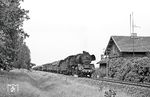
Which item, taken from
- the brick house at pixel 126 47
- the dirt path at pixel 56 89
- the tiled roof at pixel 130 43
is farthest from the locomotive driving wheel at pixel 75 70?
the dirt path at pixel 56 89

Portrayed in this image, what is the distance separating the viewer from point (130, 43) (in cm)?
4644

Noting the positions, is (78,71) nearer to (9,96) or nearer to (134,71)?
(134,71)

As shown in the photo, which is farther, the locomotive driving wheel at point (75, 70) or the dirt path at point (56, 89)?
the locomotive driving wheel at point (75, 70)

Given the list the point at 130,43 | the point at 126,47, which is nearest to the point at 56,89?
the point at 126,47

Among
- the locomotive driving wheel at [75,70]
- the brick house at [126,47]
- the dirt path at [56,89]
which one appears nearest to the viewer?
the dirt path at [56,89]

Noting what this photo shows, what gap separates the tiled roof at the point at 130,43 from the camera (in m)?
43.6

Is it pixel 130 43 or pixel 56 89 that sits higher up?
pixel 130 43

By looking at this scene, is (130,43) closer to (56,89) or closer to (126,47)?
(126,47)

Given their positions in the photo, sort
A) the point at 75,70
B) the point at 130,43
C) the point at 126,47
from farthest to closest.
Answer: the point at 130,43, the point at 126,47, the point at 75,70

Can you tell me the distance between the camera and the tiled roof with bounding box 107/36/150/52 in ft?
143

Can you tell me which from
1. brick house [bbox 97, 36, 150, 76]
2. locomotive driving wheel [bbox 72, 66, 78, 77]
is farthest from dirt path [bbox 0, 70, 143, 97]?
brick house [bbox 97, 36, 150, 76]

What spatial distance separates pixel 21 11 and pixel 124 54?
2059 centimetres

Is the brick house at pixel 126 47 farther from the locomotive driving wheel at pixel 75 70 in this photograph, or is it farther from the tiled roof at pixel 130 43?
the locomotive driving wheel at pixel 75 70

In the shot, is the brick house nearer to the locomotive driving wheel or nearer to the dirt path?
the locomotive driving wheel
